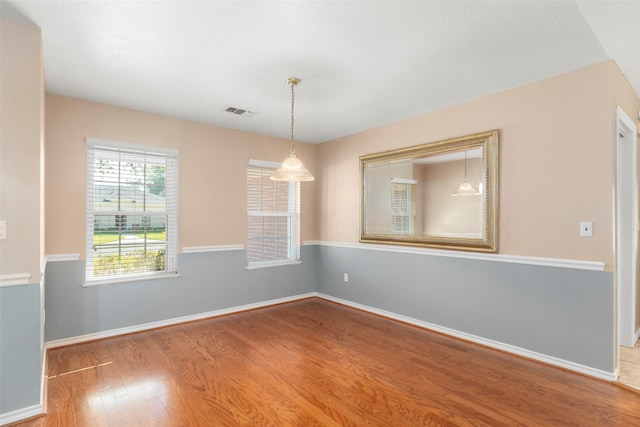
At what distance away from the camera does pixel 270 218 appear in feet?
16.3

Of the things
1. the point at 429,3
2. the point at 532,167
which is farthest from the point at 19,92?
the point at 532,167

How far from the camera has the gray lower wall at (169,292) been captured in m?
3.32

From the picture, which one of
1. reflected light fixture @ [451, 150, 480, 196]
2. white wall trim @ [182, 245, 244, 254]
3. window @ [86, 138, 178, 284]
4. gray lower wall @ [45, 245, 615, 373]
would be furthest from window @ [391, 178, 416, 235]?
window @ [86, 138, 178, 284]

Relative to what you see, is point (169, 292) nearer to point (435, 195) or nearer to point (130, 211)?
point (130, 211)

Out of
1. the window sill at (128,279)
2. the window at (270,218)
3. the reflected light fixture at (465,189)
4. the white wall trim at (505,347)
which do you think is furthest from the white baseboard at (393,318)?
the reflected light fixture at (465,189)

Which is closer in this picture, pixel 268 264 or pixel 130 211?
pixel 130 211

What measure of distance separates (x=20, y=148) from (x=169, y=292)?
2296mm

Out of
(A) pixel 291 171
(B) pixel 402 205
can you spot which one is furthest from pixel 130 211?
(B) pixel 402 205

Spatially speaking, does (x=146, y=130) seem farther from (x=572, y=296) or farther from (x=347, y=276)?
(x=572, y=296)

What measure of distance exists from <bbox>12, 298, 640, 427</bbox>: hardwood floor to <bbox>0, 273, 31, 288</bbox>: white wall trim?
0.89m

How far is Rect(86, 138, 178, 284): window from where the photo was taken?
355 centimetres

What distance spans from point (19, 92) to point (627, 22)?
12.7ft

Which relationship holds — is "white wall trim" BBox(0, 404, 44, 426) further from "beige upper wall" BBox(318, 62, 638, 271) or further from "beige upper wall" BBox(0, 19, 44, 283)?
"beige upper wall" BBox(318, 62, 638, 271)

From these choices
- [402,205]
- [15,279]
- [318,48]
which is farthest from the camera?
[402,205]
